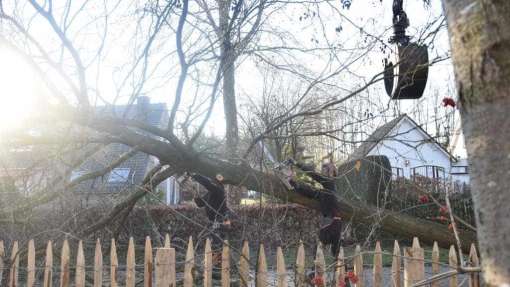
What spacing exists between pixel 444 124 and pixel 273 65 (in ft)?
7.75

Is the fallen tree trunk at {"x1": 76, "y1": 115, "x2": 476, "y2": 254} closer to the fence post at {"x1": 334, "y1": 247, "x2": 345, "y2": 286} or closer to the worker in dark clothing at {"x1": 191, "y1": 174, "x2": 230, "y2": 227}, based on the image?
the worker in dark clothing at {"x1": 191, "y1": 174, "x2": 230, "y2": 227}

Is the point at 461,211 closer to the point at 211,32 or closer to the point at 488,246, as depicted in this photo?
the point at 211,32

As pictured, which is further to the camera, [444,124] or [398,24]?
[444,124]

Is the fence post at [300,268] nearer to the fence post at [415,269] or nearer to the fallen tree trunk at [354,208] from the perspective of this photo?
the fence post at [415,269]

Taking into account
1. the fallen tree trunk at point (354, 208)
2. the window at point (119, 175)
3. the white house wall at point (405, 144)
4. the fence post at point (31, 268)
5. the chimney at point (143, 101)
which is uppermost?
the chimney at point (143, 101)

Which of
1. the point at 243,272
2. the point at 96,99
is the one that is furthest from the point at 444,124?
the point at 96,99

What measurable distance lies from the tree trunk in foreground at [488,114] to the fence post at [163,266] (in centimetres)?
293

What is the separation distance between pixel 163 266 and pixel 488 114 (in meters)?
3.03

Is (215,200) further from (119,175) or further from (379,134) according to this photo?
(379,134)

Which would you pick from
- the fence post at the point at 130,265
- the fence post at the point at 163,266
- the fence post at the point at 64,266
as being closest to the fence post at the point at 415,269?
the fence post at the point at 163,266

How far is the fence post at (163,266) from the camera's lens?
3.42 m

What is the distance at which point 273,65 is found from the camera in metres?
5.82

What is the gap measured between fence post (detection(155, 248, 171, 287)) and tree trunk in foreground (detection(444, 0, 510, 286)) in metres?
2.93

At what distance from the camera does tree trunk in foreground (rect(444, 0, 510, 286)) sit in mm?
707
